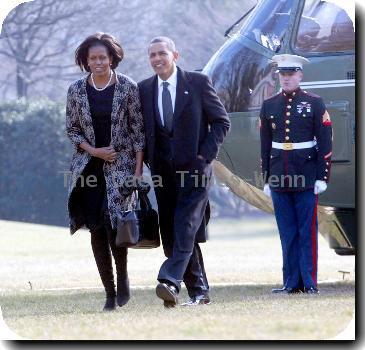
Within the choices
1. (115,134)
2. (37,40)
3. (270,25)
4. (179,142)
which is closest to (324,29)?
(270,25)

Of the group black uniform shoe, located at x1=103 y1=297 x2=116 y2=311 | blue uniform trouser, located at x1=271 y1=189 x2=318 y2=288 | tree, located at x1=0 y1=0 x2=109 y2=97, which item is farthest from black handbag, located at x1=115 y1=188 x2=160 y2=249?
tree, located at x1=0 y1=0 x2=109 y2=97

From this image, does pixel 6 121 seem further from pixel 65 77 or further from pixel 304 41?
pixel 304 41

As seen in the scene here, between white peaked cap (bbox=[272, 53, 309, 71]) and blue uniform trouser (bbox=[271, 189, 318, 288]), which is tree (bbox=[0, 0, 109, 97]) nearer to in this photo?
white peaked cap (bbox=[272, 53, 309, 71])

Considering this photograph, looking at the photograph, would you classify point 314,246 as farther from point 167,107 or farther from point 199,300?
point 167,107

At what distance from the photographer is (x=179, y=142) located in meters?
8.11

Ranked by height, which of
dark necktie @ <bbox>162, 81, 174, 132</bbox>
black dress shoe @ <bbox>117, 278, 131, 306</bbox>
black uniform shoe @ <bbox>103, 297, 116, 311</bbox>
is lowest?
black uniform shoe @ <bbox>103, 297, 116, 311</bbox>

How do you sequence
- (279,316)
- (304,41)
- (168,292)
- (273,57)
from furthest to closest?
(304,41) < (273,57) < (168,292) < (279,316)

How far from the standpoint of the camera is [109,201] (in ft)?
26.5

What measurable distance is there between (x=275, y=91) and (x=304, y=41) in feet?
1.58

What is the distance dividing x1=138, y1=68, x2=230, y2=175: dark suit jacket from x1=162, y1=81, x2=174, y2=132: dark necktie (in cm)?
6

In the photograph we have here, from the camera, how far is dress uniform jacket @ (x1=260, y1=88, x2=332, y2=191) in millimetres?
9016

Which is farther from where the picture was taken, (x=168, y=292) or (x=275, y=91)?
(x=275, y=91)

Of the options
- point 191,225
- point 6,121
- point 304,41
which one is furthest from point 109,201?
point 6,121

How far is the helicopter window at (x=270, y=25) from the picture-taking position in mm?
10250
